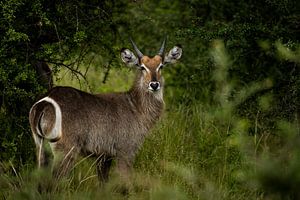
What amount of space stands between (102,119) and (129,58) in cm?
77

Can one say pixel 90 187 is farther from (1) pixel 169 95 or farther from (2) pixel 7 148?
(1) pixel 169 95

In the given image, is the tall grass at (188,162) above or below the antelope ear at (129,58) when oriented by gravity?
below

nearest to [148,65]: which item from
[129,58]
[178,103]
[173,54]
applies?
[129,58]

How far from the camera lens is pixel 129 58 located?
18.5 ft

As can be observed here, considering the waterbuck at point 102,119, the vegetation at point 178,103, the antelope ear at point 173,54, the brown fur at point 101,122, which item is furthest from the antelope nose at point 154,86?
the vegetation at point 178,103

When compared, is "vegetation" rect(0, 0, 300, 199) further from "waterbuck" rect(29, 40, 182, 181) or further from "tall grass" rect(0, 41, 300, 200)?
"waterbuck" rect(29, 40, 182, 181)

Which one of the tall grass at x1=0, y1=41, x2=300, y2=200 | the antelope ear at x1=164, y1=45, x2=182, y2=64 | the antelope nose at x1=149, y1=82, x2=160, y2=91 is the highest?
the antelope ear at x1=164, y1=45, x2=182, y2=64

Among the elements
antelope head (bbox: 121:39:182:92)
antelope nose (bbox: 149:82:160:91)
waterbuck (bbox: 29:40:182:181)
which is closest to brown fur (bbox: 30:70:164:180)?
waterbuck (bbox: 29:40:182:181)

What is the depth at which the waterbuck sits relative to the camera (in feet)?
15.5

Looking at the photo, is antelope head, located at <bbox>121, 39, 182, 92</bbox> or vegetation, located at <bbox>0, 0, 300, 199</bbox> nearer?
vegetation, located at <bbox>0, 0, 300, 199</bbox>

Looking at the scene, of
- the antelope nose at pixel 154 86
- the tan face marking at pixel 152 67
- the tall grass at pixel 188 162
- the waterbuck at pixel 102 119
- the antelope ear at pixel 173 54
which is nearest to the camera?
the tall grass at pixel 188 162

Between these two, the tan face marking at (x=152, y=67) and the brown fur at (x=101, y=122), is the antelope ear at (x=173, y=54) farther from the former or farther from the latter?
the brown fur at (x=101, y=122)

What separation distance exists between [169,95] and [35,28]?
272cm

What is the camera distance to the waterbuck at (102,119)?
4.72m
